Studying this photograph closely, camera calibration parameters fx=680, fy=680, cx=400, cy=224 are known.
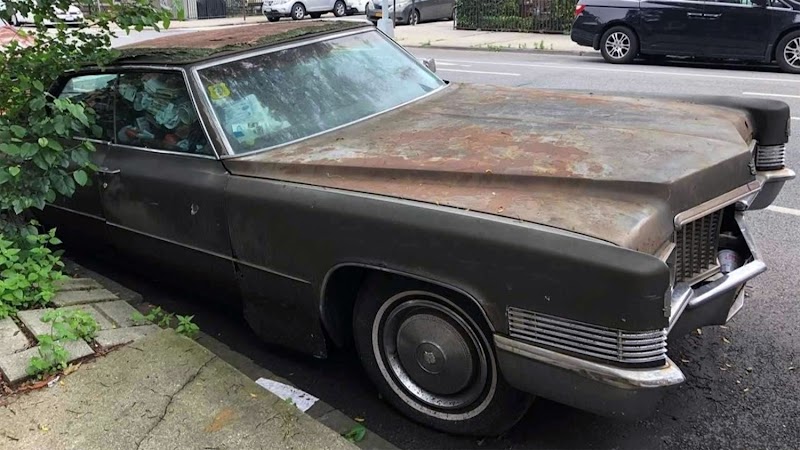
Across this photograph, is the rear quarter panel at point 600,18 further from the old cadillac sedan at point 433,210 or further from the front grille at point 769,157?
the front grille at point 769,157

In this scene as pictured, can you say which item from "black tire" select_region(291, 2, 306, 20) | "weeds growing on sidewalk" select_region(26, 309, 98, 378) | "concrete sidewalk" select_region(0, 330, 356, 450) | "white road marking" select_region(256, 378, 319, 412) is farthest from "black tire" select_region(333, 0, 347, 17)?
"concrete sidewalk" select_region(0, 330, 356, 450)

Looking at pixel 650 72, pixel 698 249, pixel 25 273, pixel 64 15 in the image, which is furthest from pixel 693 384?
pixel 650 72

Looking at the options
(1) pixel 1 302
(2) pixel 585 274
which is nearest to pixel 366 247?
(2) pixel 585 274

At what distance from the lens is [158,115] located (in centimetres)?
359

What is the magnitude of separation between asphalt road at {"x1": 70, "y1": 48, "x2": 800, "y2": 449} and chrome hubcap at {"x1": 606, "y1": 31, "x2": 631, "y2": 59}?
8.72 metres

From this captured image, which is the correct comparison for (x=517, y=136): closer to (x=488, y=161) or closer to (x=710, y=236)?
(x=488, y=161)

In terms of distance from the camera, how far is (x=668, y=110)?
3.53m

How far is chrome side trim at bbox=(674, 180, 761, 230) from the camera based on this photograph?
246 centimetres

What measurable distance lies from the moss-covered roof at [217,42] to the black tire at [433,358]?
1624 millimetres

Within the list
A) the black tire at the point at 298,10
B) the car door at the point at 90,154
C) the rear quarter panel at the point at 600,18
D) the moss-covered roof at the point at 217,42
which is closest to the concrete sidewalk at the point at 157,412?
the car door at the point at 90,154

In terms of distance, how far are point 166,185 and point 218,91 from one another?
53 centimetres

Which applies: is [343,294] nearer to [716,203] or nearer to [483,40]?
[716,203]

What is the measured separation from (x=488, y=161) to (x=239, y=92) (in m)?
1.38

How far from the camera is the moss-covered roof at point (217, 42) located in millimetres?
3557
